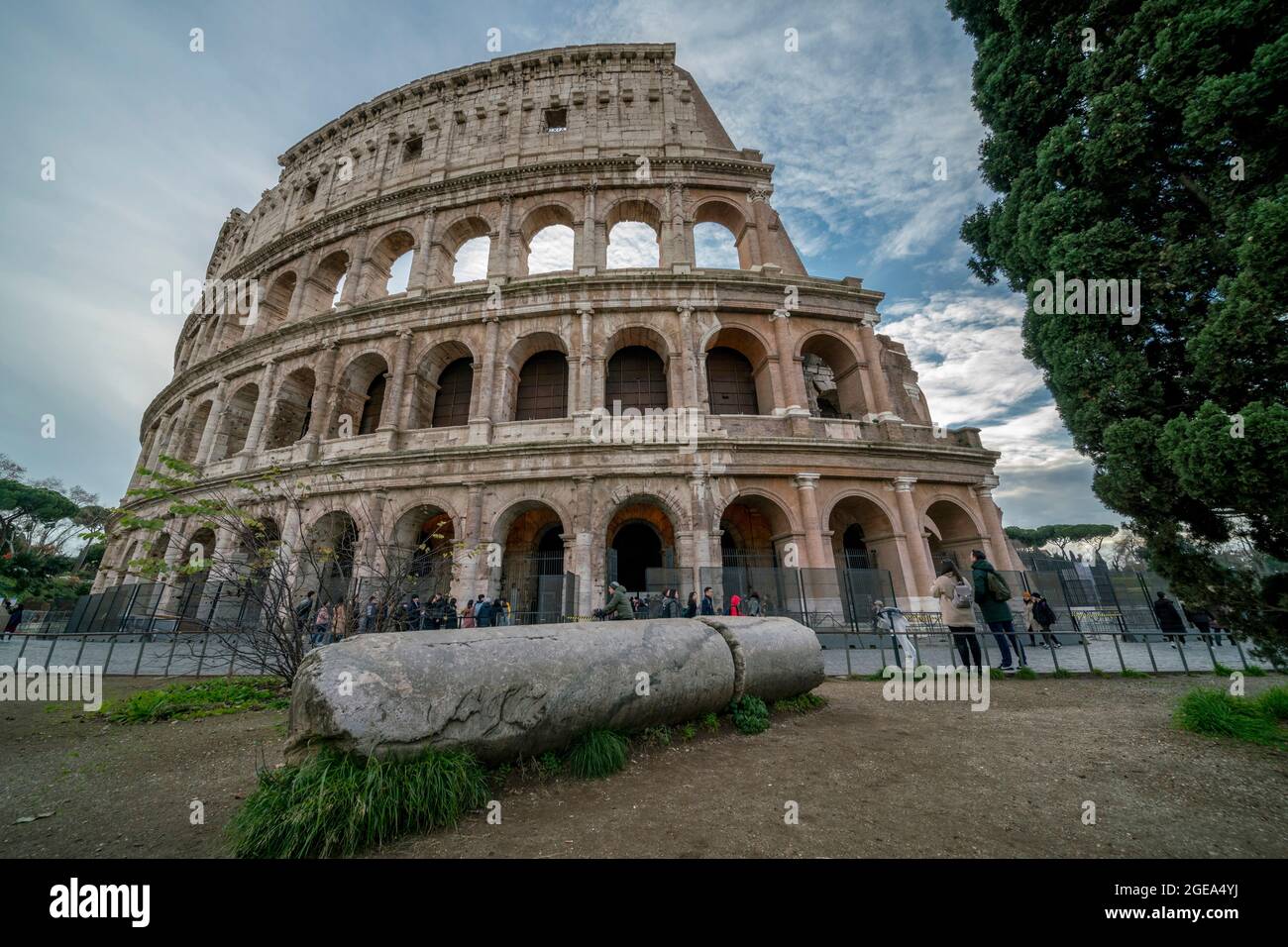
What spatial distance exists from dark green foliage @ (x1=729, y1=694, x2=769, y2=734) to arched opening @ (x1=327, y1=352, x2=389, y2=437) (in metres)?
14.7

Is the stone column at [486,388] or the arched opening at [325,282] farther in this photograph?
the arched opening at [325,282]

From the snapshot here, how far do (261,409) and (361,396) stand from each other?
11.4ft

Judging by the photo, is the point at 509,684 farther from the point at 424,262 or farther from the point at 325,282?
the point at 325,282

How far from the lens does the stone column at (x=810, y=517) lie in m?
12.2

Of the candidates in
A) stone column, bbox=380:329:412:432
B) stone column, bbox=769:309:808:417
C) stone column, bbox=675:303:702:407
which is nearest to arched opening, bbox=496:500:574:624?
stone column, bbox=380:329:412:432

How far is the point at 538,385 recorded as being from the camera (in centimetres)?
1560

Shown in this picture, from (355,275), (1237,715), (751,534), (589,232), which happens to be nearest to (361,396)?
(355,275)

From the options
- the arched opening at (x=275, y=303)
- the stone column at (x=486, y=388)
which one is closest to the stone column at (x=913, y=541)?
A: the stone column at (x=486, y=388)

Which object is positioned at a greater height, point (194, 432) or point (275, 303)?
point (275, 303)

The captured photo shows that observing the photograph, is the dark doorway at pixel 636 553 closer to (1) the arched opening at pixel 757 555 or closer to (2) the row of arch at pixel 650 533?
(2) the row of arch at pixel 650 533

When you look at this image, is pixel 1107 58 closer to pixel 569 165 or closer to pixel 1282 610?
pixel 1282 610

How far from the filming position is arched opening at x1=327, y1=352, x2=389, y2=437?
15008 millimetres

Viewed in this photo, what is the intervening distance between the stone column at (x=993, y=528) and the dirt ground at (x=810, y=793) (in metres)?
9.89

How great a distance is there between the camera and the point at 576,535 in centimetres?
1216
